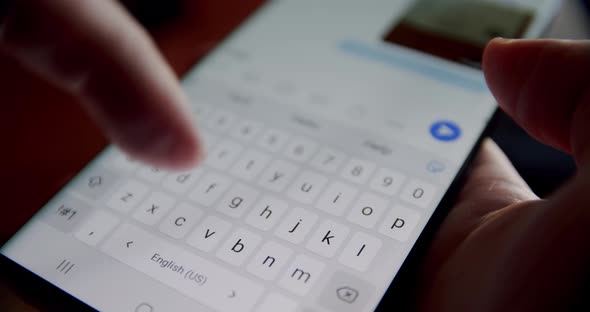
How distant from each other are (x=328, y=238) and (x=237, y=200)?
7 cm

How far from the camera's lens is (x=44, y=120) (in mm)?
454

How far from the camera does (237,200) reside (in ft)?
1.20

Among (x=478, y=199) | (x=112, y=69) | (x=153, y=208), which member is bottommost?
(x=478, y=199)

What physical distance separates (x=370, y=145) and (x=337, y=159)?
0.03 m

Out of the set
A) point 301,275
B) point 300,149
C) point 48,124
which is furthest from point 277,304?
point 48,124

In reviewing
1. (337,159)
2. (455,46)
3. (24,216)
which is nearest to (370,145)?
(337,159)

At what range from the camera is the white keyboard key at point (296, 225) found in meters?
0.34

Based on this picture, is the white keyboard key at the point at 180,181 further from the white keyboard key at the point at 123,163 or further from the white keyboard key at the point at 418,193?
the white keyboard key at the point at 418,193

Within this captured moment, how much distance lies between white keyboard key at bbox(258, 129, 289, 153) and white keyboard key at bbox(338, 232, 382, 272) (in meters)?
0.10

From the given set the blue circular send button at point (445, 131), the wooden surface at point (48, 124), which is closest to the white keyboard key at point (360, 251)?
the blue circular send button at point (445, 131)

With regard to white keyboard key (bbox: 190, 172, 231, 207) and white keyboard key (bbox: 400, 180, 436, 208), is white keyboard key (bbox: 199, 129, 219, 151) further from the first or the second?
white keyboard key (bbox: 400, 180, 436, 208)

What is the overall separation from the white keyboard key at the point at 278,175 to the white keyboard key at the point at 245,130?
0.11 ft

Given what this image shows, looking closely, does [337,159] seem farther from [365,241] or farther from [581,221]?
[581,221]

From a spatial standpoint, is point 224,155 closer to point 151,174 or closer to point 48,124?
point 151,174
